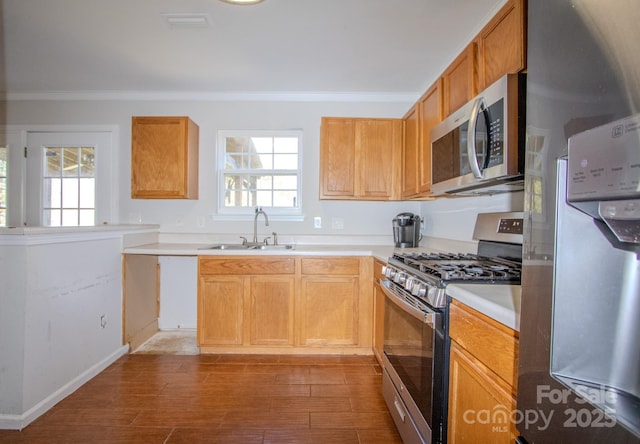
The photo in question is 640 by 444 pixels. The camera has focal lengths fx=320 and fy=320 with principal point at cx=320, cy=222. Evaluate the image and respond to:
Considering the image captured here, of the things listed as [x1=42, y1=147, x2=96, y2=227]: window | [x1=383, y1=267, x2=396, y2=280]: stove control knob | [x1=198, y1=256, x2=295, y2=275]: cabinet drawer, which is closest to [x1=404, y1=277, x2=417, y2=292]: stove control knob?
[x1=383, y1=267, x2=396, y2=280]: stove control knob

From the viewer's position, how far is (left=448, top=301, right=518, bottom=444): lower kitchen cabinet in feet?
2.86

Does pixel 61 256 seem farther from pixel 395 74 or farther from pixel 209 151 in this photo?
pixel 395 74

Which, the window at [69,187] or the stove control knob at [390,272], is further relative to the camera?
the window at [69,187]

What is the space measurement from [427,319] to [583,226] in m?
0.81

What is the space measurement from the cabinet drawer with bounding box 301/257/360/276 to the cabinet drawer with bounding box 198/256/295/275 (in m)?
0.21

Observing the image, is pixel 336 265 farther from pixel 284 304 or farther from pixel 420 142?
pixel 420 142

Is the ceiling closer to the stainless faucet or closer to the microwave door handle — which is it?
the microwave door handle

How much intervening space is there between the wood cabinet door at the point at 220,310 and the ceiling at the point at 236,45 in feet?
5.94

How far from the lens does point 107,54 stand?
8.34 feet

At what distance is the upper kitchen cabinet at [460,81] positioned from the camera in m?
1.68

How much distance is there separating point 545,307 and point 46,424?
8.13 ft

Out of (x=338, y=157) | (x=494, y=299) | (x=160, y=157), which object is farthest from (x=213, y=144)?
(x=494, y=299)

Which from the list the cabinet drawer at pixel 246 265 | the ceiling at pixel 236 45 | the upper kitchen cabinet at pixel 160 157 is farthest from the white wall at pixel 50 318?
the ceiling at pixel 236 45

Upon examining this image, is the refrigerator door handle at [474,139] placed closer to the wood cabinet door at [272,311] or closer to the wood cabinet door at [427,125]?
the wood cabinet door at [427,125]
